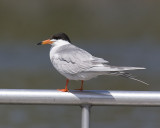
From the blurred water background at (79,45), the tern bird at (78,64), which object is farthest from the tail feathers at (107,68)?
A: the blurred water background at (79,45)

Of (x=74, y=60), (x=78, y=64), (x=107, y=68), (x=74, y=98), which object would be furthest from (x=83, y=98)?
(x=74, y=60)

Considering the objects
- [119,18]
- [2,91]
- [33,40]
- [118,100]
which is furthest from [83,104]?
[119,18]

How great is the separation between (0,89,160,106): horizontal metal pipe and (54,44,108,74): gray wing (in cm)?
84

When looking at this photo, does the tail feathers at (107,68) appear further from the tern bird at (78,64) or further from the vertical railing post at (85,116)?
the vertical railing post at (85,116)

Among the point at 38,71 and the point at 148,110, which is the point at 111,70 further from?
the point at 38,71

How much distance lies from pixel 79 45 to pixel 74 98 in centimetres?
1270

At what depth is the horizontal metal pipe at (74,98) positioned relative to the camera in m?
2.24

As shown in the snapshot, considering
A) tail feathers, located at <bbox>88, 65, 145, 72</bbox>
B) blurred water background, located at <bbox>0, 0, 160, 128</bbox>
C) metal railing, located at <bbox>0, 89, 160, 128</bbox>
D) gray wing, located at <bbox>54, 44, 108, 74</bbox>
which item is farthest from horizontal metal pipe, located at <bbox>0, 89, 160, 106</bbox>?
blurred water background, located at <bbox>0, 0, 160, 128</bbox>

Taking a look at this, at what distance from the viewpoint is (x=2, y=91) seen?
2242 millimetres

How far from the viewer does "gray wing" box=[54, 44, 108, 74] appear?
3258 mm

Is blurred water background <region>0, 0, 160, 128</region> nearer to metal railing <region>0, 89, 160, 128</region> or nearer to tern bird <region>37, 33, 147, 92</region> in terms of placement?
tern bird <region>37, 33, 147, 92</region>

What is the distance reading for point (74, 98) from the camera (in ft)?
7.54

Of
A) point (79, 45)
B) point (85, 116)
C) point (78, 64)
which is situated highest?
point (78, 64)

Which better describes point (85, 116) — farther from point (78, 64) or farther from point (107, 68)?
point (78, 64)
